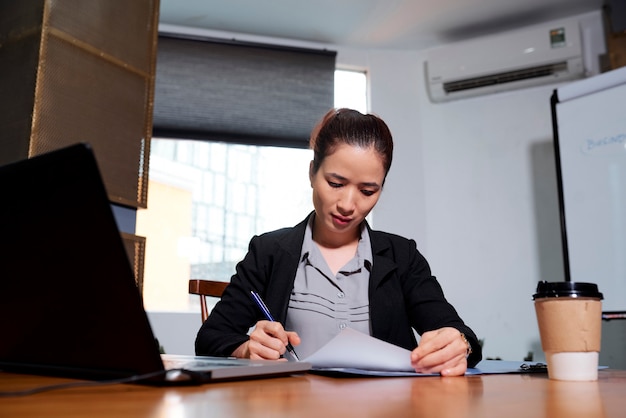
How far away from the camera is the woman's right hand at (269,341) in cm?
90

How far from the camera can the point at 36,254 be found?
54 cm

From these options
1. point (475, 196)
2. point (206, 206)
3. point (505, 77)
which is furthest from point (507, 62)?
point (206, 206)

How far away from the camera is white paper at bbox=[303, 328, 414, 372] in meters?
0.77

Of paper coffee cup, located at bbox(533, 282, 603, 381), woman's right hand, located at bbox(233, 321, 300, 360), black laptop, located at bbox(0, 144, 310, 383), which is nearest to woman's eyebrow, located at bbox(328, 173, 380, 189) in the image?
woman's right hand, located at bbox(233, 321, 300, 360)

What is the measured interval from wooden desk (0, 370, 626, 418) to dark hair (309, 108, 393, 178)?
735 millimetres

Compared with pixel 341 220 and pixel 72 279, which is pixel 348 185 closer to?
pixel 341 220

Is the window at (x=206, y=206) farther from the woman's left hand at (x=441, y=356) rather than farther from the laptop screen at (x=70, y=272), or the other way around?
the laptop screen at (x=70, y=272)

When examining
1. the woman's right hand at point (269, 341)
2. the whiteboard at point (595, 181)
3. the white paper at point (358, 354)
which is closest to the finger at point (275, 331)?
the woman's right hand at point (269, 341)

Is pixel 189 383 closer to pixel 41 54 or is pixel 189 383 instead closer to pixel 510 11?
pixel 41 54

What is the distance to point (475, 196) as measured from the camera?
136 inches

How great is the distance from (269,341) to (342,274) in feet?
1.49

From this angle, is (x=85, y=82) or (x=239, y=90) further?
(x=239, y=90)

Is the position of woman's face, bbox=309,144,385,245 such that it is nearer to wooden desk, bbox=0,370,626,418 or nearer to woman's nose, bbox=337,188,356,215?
woman's nose, bbox=337,188,356,215

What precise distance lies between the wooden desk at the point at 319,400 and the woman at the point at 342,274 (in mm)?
610
